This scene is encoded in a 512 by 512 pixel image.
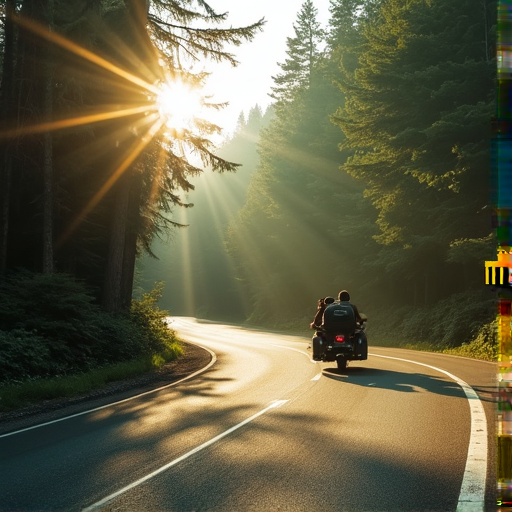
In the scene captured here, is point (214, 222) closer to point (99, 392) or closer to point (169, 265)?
point (169, 265)

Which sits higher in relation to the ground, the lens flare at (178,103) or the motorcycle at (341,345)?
the lens flare at (178,103)

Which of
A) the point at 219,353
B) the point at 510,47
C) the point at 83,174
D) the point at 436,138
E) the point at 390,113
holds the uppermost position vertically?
the point at 390,113

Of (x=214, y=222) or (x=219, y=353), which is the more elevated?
(x=214, y=222)

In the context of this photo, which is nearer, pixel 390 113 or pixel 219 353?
pixel 219 353

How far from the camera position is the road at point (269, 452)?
5750mm

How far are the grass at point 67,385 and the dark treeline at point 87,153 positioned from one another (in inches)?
36.0

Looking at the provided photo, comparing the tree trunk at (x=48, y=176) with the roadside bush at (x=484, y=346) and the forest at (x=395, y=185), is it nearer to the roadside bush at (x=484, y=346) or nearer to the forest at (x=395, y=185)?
the forest at (x=395, y=185)

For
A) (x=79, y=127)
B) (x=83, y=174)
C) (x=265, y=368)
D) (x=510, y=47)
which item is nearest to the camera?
(x=510, y=47)

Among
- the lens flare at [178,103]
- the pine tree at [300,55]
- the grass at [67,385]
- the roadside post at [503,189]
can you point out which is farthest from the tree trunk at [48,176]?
the pine tree at [300,55]

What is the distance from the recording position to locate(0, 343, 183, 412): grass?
12.7 metres

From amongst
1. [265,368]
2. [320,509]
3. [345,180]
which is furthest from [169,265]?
[320,509]

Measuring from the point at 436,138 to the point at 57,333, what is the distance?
16.8m

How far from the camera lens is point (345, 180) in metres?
48.8

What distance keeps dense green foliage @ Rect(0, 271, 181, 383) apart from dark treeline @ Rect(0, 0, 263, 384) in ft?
0.16
